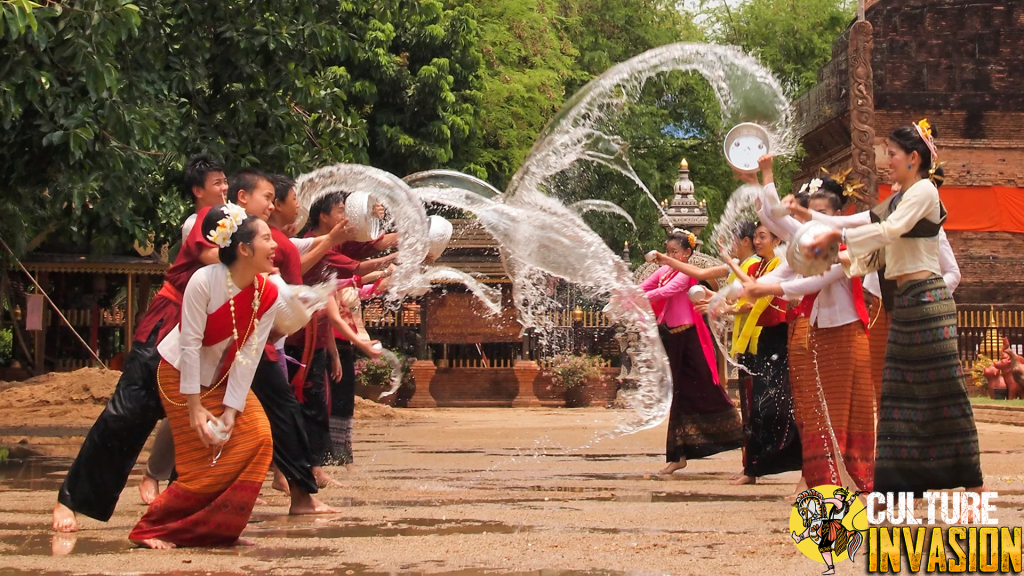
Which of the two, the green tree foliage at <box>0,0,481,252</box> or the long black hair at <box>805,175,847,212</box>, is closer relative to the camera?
the long black hair at <box>805,175,847,212</box>

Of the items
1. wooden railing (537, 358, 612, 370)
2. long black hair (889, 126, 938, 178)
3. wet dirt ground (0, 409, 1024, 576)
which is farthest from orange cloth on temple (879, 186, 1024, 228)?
long black hair (889, 126, 938, 178)

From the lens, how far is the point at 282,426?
23.6ft

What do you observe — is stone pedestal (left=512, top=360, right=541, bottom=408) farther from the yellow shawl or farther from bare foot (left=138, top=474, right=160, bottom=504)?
bare foot (left=138, top=474, right=160, bottom=504)

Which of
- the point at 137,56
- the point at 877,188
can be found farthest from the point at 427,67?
the point at 137,56

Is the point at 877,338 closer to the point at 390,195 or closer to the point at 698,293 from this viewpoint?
the point at 698,293

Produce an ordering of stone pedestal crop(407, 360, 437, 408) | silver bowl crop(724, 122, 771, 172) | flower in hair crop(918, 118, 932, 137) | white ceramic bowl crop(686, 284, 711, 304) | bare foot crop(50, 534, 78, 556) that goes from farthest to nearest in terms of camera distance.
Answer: stone pedestal crop(407, 360, 437, 408) → white ceramic bowl crop(686, 284, 711, 304) → silver bowl crop(724, 122, 771, 172) → flower in hair crop(918, 118, 932, 137) → bare foot crop(50, 534, 78, 556)

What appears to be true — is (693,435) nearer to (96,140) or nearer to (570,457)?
(570,457)

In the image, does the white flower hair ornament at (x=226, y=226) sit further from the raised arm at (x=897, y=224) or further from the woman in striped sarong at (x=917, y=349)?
the raised arm at (x=897, y=224)

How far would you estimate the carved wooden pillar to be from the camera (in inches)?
1022

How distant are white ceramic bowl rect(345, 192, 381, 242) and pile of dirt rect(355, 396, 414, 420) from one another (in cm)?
1023

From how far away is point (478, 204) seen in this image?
10328 millimetres

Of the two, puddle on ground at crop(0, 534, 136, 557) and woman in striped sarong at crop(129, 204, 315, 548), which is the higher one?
woman in striped sarong at crop(129, 204, 315, 548)

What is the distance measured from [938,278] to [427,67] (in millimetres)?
19228

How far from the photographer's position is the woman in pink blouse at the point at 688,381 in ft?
31.7
